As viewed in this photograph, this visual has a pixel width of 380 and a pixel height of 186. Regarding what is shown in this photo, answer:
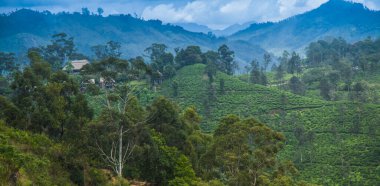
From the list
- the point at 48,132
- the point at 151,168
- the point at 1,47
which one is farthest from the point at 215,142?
the point at 1,47

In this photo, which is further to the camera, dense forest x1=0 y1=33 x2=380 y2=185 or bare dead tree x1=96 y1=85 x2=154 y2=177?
bare dead tree x1=96 y1=85 x2=154 y2=177

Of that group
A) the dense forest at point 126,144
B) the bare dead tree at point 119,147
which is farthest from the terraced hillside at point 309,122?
the bare dead tree at point 119,147

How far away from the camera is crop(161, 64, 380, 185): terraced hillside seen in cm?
4225

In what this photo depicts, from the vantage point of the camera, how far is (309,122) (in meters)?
53.8

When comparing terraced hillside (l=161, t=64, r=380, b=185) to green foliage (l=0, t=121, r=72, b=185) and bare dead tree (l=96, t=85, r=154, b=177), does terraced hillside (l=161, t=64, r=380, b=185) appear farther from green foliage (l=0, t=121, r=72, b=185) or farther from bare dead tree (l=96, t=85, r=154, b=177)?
green foliage (l=0, t=121, r=72, b=185)

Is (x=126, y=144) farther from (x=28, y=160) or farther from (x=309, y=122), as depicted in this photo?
(x=309, y=122)

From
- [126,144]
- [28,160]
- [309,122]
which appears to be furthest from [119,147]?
[309,122]

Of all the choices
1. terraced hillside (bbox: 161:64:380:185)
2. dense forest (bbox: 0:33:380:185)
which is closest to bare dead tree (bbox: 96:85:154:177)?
dense forest (bbox: 0:33:380:185)

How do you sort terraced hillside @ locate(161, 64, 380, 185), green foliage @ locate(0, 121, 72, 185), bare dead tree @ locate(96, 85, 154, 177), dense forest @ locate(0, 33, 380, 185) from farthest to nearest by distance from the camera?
terraced hillside @ locate(161, 64, 380, 185)
bare dead tree @ locate(96, 85, 154, 177)
dense forest @ locate(0, 33, 380, 185)
green foliage @ locate(0, 121, 72, 185)

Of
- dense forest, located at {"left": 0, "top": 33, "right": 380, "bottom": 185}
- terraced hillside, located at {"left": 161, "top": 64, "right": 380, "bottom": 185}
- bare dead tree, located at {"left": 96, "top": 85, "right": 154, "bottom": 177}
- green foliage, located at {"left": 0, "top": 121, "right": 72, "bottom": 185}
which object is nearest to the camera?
green foliage, located at {"left": 0, "top": 121, "right": 72, "bottom": 185}

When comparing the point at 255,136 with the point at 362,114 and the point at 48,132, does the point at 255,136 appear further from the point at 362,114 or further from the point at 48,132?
the point at 362,114

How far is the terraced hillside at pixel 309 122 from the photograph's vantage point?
139 ft

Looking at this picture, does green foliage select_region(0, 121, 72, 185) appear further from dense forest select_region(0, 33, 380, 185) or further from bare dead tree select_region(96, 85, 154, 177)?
bare dead tree select_region(96, 85, 154, 177)

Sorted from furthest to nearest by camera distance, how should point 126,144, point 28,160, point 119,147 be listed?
point 126,144 → point 119,147 → point 28,160
